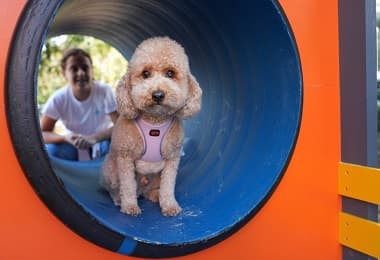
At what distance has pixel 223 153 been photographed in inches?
107

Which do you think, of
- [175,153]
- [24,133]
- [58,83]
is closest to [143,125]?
[175,153]

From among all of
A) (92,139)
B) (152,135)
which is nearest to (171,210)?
(152,135)

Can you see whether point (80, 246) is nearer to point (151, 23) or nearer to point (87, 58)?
point (151, 23)

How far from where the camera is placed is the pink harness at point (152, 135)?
2.42 meters

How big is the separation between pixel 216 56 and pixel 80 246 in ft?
4.75

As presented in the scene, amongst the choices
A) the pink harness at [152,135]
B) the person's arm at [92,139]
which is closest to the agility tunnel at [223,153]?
the pink harness at [152,135]

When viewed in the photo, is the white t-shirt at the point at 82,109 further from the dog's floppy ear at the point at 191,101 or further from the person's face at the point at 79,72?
the dog's floppy ear at the point at 191,101

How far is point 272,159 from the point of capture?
229 cm

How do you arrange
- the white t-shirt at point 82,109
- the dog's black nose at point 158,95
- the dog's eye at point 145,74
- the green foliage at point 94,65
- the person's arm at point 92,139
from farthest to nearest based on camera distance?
the green foliage at point 94,65, the white t-shirt at point 82,109, the person's arm at point 92,139, the dog's eye at point 145,74, the dog's black nose at point 158,95

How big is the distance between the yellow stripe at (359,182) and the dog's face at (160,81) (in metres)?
0.79

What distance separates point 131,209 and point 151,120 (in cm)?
45

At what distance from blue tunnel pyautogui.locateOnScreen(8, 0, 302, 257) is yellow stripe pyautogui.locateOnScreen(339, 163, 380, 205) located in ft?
1.12

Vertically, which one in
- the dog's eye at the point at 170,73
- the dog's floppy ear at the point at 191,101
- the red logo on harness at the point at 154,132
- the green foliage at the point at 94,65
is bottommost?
the red logo on harness at the point at 154,132

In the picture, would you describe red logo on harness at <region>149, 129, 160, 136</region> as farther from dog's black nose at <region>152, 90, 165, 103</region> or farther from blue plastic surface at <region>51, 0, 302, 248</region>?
blue plastic surface at <region>51, 0, 302, 248</region>
